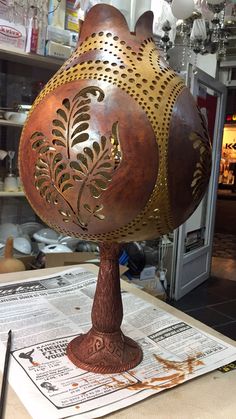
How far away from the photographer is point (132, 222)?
55 centimetres

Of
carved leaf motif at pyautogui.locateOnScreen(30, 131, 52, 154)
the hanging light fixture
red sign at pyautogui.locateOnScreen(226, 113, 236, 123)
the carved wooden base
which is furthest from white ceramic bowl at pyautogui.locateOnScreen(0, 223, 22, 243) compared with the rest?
red sign at pyautogui.locateOnScreen(226, 113, 236, 123)

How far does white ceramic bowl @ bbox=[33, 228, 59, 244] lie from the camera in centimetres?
220

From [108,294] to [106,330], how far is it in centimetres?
7

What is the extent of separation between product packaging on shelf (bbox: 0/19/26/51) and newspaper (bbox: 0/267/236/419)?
1453mm

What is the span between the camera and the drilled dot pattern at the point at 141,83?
527 millimetres

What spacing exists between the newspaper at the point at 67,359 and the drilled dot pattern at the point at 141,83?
234 millimetres

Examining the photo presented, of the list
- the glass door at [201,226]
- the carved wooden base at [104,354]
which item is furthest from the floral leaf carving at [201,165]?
the glass door at [201,226]

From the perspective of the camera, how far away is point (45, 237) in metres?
2.21

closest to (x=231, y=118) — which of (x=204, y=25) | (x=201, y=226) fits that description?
(x=201, y=226)

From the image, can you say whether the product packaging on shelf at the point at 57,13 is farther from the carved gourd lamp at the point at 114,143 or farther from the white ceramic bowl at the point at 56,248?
the carved gourd lamp at the point at 114,143

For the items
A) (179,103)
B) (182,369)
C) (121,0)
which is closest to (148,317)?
(182,369)

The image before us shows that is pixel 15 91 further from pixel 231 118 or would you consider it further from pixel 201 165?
pixel 231 118

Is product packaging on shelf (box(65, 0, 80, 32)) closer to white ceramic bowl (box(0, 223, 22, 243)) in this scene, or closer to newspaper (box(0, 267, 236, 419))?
white ceramic bowl (box(0, 223, 22, 243))

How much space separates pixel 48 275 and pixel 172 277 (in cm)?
176
